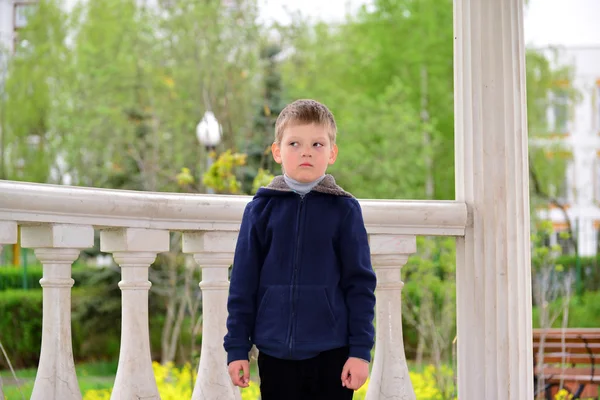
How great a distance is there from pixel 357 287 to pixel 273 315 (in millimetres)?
221

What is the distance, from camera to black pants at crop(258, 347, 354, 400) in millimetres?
2258

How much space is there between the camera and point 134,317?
2.63 metres

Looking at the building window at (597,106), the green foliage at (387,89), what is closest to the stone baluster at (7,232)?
the green foliage at (387,89)

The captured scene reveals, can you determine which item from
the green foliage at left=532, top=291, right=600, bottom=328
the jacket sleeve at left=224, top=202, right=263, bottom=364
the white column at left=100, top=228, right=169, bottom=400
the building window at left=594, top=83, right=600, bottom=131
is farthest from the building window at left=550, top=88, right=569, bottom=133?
the jacket sleeve at left=224, top=202, right=263, bottom=364

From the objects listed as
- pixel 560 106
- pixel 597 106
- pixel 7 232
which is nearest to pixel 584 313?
pixel 560 106

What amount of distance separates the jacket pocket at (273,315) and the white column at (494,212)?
39.7 inches

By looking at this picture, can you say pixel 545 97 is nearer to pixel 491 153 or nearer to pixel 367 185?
pixel 367 185

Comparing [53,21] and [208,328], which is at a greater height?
[53,21]

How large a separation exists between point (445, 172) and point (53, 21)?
30.9ft

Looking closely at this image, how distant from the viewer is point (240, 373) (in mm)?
2227

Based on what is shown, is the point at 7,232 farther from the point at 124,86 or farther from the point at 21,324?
the point at 124,86

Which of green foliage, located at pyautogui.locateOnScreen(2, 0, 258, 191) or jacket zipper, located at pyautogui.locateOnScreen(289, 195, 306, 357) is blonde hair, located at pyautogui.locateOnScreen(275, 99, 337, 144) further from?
green foliage, located at pyautogui.locateOnScreen(2, 0, 258, 191)

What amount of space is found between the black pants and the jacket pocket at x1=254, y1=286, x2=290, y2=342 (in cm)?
9

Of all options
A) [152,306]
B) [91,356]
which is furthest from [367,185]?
[91,356]
